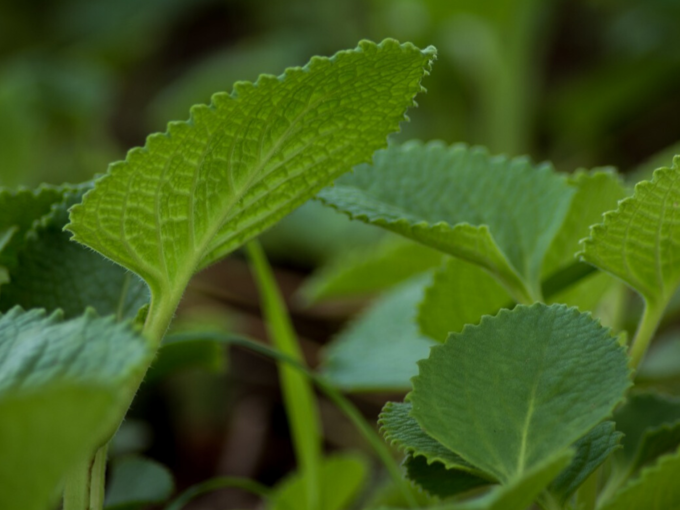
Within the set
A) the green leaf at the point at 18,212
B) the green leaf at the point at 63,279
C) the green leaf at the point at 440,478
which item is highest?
the green leaf at the point at 18,212

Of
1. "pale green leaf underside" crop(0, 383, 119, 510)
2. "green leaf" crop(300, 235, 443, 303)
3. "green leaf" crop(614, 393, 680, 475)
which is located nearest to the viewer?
"pale green leaf underside" crop(0, 383, 119, 510)

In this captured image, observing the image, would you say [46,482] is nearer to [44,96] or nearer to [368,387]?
[368,387]

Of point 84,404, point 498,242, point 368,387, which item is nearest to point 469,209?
point 498,242

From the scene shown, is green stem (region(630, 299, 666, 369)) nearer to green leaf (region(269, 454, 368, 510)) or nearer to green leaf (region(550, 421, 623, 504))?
green leaf (region(550, 421, 623, 504))

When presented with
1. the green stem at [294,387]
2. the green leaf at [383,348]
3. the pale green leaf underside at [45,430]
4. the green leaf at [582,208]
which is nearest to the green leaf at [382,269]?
the green leaf at [383,348]

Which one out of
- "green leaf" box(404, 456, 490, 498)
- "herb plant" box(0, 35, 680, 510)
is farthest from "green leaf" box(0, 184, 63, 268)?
"green leaf" box(404, 456, 490, 498)

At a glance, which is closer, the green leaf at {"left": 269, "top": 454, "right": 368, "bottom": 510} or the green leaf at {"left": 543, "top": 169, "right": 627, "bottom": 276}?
the green leaf at {"left": 543, "top": 169, "right": 627, "bottom": 276}

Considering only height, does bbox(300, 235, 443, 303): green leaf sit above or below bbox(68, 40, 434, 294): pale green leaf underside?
above

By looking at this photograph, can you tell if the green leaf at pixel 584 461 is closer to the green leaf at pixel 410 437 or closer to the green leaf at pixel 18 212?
the green leaf at pixel 410 437

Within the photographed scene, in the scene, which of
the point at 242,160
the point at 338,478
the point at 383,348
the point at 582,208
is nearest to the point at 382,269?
the point at 383,348
